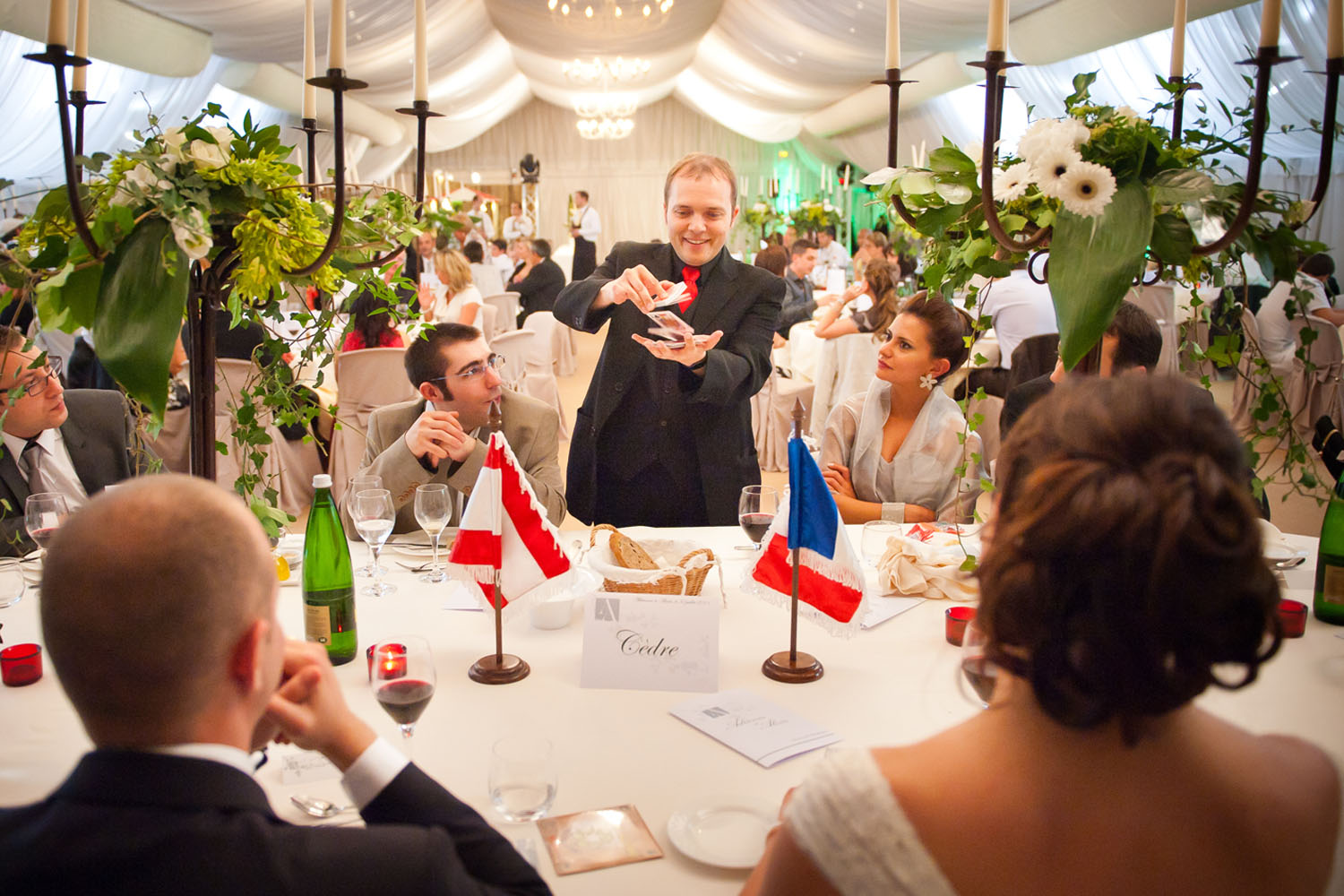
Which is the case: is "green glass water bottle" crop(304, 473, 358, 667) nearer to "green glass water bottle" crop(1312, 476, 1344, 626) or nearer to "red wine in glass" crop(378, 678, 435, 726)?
"red wine in glass" crop(378, 678, 435, 726)

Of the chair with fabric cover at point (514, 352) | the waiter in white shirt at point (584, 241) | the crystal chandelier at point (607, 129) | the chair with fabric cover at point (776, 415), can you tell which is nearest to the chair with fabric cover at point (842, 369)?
the chair with fabric cover at point (776, 415)

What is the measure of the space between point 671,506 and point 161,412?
1508 millimetres

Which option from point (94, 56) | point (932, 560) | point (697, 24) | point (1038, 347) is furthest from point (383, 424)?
point (697, 24)

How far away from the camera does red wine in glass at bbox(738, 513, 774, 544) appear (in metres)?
1.93

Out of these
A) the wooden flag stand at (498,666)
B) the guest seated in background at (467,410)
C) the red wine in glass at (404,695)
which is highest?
the guest seated in background at (467,410)

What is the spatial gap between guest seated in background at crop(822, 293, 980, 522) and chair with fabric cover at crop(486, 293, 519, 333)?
645 cm

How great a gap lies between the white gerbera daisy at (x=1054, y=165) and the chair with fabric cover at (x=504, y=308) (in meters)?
7.71

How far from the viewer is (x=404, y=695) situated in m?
1.23

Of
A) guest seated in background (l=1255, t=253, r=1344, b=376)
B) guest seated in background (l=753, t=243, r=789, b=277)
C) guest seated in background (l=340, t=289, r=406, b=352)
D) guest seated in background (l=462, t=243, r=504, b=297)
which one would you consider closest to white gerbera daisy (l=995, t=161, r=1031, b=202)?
Answer: guest seated in background (l=340, t=289, r=406, b=352)

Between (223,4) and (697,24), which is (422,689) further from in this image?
(697,24)

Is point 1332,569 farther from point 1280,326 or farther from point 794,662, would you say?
point 1280,326

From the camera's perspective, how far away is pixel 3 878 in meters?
0.75

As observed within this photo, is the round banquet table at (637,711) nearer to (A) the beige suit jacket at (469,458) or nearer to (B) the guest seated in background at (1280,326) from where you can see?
(A) the beige suit jacket at (469,458)

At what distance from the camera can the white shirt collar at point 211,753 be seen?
0.84m
